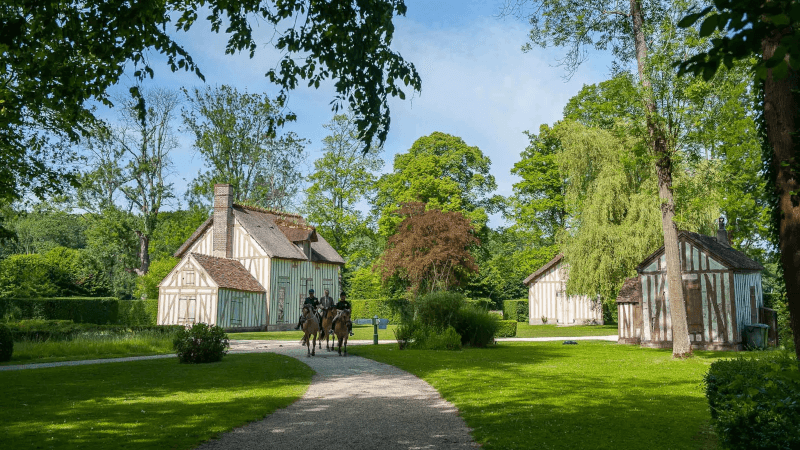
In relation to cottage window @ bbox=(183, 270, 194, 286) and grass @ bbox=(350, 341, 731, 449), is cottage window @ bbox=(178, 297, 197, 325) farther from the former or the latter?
grass @ bbox=(350, 341, 731, 449)

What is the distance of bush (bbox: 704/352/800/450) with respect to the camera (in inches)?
179

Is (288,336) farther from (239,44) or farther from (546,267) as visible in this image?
(239,44)

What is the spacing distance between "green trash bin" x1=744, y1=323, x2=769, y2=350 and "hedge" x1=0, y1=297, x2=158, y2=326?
32036 millimetres

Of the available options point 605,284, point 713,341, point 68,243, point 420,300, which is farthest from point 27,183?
point 68,243

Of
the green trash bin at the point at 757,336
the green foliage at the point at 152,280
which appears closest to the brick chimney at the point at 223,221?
the green foliage at the point at 152,280

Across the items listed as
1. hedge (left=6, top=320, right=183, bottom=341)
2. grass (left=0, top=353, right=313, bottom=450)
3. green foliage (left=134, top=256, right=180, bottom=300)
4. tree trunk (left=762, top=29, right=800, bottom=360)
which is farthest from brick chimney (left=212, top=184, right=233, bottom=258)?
tree trunk (left=762, top=29, right=800, bottom=360)

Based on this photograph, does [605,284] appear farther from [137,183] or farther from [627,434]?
[137,183]

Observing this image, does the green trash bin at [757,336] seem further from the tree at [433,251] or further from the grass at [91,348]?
the grass at [91,348]

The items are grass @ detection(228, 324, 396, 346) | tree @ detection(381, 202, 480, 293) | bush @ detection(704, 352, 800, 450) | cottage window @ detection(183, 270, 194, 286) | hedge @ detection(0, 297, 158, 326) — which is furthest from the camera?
hedge @ detection(0, 297, 158, 326)

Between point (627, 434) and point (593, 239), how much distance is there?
2372 centimetres

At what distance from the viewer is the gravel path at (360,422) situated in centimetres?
623

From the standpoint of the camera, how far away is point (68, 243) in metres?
70.2

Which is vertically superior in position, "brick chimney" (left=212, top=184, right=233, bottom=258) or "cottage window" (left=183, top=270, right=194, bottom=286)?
"brick chimney" (left=212, top=184, right=233, bottom=258)

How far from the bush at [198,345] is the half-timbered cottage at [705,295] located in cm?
1487
